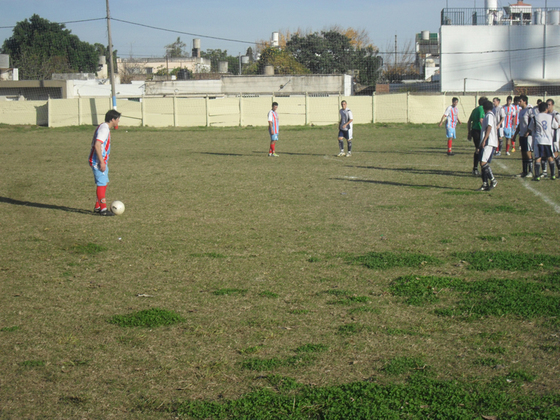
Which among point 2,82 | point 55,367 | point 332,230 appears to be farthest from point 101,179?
point 2,82

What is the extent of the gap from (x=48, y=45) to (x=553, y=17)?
229ft

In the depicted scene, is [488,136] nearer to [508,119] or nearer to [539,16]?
[508,119]

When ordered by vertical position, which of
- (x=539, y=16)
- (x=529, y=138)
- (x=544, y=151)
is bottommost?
(x=544, y=151)

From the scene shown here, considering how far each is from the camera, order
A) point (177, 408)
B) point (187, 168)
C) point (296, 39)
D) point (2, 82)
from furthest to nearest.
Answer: point (296, 39) < point (2, 82) < point (187, 168) < point (177, 408)

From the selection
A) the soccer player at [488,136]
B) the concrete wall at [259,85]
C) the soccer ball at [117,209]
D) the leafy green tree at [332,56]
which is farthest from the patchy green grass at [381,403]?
the leafy green tree at [332,56]

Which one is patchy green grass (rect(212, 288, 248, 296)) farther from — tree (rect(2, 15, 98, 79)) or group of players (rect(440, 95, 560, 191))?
tree (rect(2, 15, 98, 79))

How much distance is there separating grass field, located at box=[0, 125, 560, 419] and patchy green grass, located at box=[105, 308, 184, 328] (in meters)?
0.02

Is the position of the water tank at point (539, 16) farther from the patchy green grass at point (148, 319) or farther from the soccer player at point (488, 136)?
the patchy green grass at point (148, 319)

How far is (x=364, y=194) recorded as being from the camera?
12211 mm

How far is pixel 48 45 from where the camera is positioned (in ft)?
284

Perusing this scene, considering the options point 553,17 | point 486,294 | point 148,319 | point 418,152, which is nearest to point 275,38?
point 553,17

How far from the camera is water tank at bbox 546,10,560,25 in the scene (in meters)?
54.8

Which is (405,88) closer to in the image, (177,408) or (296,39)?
(296,39)

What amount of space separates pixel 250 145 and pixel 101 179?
1593 centimetres
